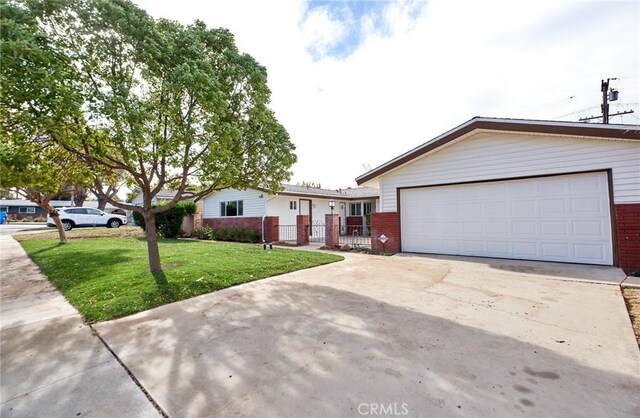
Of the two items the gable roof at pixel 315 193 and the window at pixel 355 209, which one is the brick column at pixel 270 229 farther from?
the window at pixel 355 209

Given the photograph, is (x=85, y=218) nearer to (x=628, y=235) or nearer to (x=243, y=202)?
(x=243, y=202)

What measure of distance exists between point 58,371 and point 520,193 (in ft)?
34.0

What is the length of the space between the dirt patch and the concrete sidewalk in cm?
547

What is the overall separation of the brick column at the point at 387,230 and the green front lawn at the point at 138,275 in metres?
2.14

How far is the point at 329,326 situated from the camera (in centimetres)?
376

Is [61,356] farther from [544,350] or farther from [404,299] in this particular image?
[544,350]

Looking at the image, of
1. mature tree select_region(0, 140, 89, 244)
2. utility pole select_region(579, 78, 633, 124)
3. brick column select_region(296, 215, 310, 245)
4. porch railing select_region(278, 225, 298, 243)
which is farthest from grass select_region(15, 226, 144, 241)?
utility pole select_region(579, 78, 633, 124)

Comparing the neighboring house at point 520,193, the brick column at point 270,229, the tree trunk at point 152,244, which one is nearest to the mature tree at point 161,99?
the tree trunk at point 152,244

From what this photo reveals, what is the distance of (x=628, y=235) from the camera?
6777 millimetres

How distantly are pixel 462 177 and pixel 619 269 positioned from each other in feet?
14.2

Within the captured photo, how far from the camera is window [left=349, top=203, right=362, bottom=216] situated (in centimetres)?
2128

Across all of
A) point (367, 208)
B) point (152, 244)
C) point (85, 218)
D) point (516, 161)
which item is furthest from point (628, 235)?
point (85, 218)

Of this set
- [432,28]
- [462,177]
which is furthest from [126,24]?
[462,177]

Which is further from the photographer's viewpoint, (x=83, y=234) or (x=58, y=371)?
(x=83, y=234)
